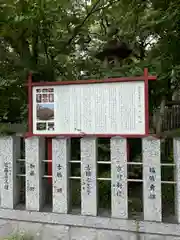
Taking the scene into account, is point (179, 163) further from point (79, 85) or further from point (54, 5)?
point (54, 5)

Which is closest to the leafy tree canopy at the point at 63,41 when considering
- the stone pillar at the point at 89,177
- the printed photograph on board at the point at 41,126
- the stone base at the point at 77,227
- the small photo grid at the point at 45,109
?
the small photo grid at the point at 45,109

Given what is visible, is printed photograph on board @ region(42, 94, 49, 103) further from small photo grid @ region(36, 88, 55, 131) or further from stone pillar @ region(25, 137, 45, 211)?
stone pillar @ region(25, 137, 45, 211)

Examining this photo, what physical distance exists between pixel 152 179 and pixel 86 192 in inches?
38.0

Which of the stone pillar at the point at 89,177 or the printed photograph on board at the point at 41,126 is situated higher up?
the printed photograph on board at the point at 41,126

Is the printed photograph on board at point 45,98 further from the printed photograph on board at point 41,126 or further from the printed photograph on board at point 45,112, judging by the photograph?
the printed photograph on board at point 41,126

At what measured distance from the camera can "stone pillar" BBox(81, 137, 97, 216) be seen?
4016 mm

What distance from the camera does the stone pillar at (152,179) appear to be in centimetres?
379

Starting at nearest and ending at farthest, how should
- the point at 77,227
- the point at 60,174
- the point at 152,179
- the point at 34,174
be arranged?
the point at 152,179 → the point at 77,227 → the point at 60,174 → the point at 34,174

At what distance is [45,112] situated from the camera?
14.4 ft

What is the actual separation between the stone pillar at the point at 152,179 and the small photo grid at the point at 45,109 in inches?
58.8

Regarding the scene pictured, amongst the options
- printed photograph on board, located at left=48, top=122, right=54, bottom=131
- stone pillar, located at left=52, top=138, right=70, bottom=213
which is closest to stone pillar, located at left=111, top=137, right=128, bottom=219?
stone pillar, located at left=52, top=138, right=70, bottom=213

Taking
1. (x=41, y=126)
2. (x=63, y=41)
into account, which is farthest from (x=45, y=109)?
(x=63, y=41)

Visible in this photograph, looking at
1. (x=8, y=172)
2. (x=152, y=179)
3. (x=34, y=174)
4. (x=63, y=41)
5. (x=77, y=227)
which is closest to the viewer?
(x=152, y=179)

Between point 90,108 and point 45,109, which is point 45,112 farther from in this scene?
point 90,108
